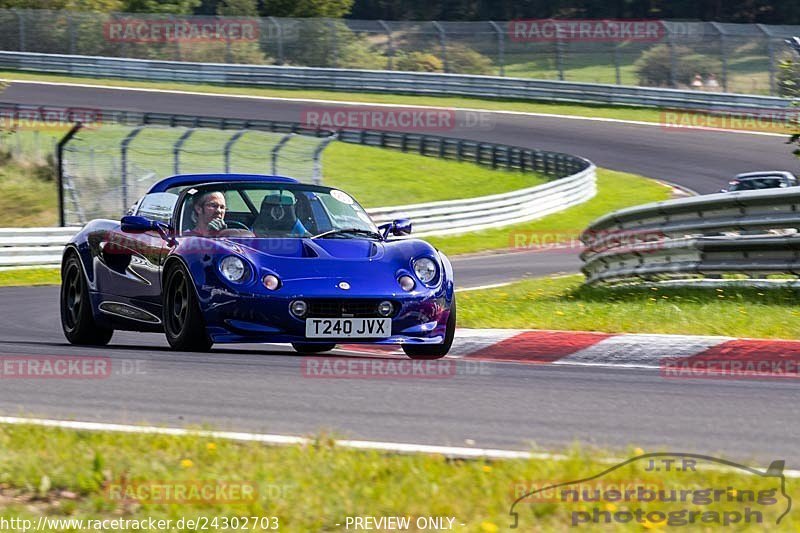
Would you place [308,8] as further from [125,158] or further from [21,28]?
[125,158]

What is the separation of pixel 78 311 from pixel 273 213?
6.55 ft

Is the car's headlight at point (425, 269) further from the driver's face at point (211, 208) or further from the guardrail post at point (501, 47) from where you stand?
the guardrail post at point (501, 47)

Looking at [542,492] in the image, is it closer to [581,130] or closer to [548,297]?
[548,297]

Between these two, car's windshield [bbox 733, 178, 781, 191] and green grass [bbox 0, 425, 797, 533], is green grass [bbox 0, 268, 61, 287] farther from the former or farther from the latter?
green grass [bbox 0, 425, 797, 533]

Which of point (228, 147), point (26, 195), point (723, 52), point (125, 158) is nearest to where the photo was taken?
point (125, 158)

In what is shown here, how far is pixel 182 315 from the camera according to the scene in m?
8.35

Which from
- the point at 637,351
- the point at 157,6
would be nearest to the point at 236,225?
the point at 637,351

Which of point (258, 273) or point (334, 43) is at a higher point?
point (258, 273)

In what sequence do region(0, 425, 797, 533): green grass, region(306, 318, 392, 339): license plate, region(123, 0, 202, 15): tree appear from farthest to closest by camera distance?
region(123, 0, 202, 15): tree < region(306, 318, 392, 339): license plate < region(0, 425, 797, 533): green grass

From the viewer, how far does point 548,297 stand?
12.1 meters

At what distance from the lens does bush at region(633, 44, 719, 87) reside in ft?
136

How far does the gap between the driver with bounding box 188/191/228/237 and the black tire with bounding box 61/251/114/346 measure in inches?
55.8

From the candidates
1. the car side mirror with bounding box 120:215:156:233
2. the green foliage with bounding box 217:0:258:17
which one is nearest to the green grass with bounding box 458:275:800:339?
the car side mirror with bounding box 120:215:156:233

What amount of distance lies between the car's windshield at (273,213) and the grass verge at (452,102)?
1250 inches
